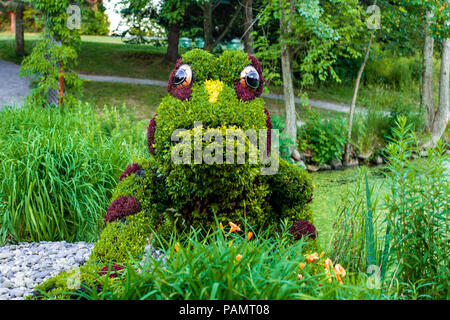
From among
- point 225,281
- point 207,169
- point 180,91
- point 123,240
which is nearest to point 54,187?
point 123,240

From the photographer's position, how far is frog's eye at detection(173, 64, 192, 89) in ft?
8.87

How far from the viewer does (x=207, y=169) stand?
2.30 metres

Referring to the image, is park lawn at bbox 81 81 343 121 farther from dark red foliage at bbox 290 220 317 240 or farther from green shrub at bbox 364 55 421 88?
dark red foliage at bbox 290 220 317 240

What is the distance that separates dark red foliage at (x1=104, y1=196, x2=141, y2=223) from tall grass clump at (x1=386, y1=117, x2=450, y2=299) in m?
1.51

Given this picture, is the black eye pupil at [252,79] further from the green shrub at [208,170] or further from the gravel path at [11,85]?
the gravel path at [11,85]

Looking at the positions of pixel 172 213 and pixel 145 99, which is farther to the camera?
pixel 145 99

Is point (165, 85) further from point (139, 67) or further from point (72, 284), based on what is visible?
point (72, 284)

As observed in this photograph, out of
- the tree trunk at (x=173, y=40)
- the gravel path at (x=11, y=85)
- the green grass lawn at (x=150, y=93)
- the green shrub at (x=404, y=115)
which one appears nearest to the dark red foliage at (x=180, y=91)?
the green grass lawn at (x=150, y=93)

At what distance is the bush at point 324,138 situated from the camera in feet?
25.5

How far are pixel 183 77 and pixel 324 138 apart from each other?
5.42m

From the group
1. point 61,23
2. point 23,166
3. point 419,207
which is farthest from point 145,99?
point 419,207

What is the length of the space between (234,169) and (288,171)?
0.57m

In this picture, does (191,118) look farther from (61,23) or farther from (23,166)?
(61,23)

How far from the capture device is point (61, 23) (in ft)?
22.9
